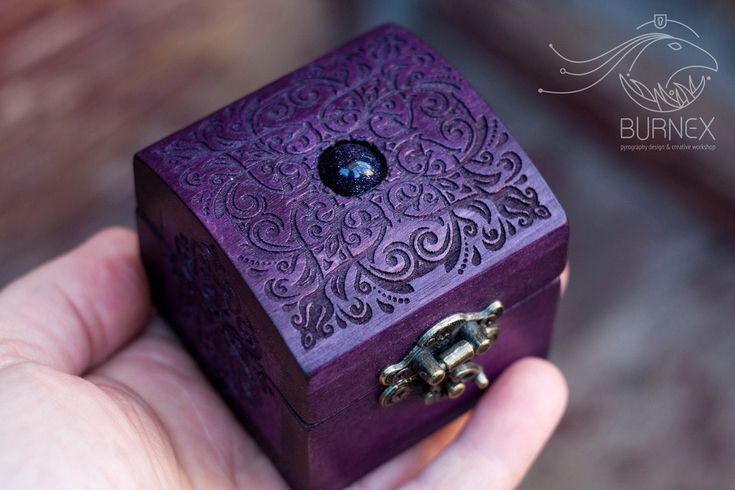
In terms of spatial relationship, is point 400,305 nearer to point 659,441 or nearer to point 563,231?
point 563,231

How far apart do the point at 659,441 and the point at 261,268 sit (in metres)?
1.03

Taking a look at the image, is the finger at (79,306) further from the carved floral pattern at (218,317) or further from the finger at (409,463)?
the finger at (409,463)

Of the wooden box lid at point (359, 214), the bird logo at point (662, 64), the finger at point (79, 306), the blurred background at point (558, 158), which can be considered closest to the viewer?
the wooden box lid at point (359, 214)

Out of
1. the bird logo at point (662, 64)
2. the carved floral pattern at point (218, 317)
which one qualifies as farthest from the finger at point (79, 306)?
the bird logo at point (662, 64)

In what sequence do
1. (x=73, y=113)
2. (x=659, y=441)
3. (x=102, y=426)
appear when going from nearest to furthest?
(x=102, y=426) < (x=659, y=441) < (x=73, y=113)

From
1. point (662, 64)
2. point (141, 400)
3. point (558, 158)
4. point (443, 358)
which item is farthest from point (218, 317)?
point (662, 64)

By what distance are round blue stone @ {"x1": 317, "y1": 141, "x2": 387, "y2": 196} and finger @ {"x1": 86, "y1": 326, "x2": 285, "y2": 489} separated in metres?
0.47

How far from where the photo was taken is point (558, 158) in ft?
7.59

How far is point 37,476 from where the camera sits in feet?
4.19

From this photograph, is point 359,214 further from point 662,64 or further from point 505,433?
point 662,64

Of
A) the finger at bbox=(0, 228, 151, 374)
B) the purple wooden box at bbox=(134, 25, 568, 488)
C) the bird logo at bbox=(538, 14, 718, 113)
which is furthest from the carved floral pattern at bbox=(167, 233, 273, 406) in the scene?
the bird logo at bbox=(538, 14, 718, 113)

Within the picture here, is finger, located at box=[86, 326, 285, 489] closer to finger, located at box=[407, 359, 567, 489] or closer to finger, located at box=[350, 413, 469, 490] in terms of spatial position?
finger, located at box=[350, 413, 469, 490]

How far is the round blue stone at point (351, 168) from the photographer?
56.7 inches

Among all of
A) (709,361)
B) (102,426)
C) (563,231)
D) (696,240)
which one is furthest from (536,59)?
(102,426)
